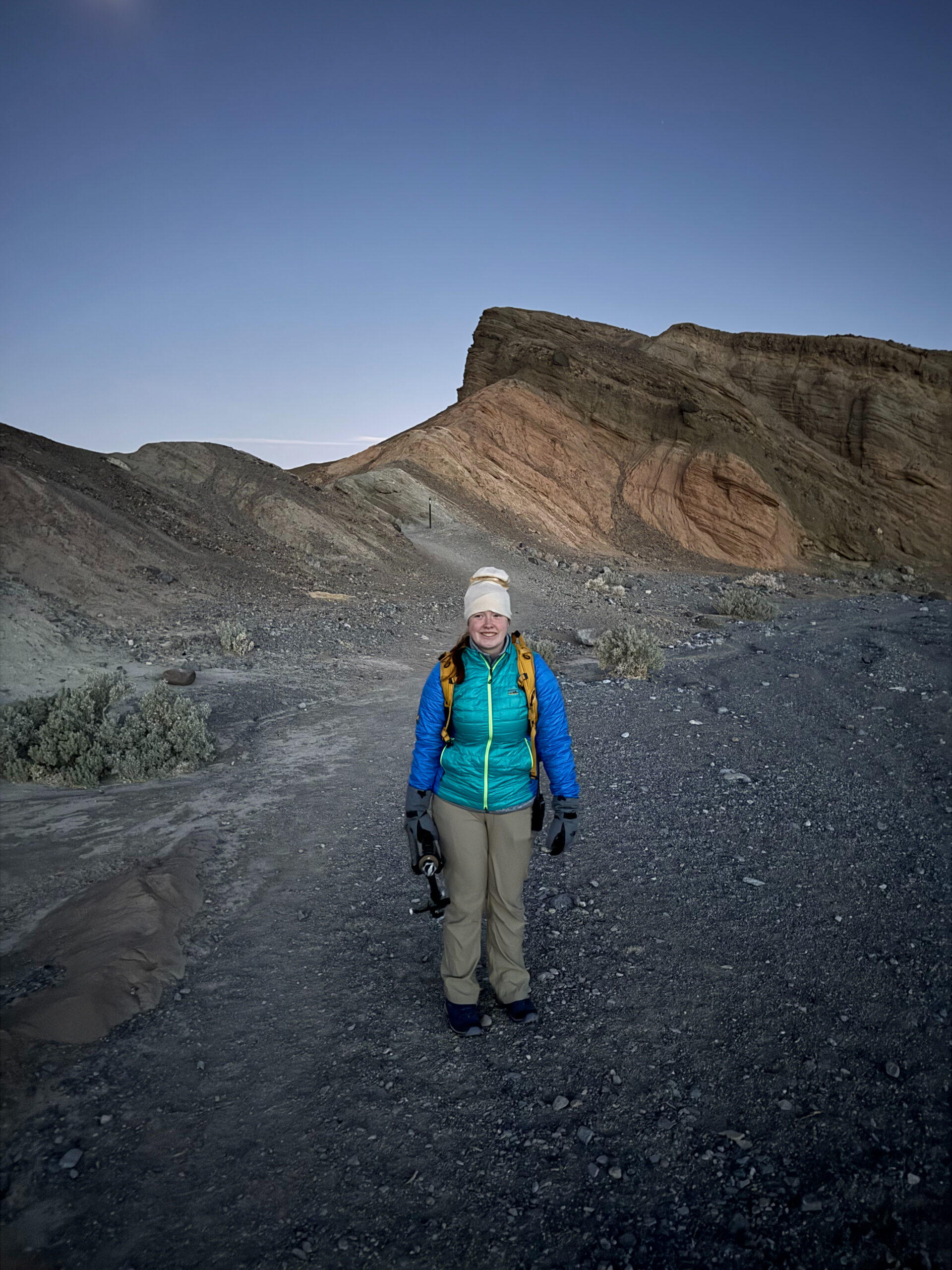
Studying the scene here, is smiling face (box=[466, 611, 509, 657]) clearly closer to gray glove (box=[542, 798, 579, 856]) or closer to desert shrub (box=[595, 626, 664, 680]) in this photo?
gray glove (box=[542, 798, 579, 856])

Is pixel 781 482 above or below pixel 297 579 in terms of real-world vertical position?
above

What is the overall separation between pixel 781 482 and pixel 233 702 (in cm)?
2930

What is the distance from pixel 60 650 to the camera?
31.5 feet

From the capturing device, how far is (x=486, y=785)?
307 cm

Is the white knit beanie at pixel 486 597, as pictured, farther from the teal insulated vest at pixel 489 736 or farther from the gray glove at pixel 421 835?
the gray glove at pixel 421 835

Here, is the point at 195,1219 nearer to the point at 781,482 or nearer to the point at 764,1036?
the point at 764,1036

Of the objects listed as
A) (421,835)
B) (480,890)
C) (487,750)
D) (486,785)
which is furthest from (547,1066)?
(487,750)

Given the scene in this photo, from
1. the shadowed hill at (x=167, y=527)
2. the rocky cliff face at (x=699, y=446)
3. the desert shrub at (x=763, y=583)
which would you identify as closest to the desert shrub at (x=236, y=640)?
the shadowed hill at (x=167, y=527)

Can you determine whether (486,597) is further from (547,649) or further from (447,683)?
(547,649)

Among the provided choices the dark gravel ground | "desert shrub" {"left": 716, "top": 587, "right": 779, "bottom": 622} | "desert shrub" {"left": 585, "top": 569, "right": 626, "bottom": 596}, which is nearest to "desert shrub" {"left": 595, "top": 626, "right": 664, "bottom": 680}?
the dark gravel ground

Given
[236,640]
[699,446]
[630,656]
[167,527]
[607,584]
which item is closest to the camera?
[630,656]

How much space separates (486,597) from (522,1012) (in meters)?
1.86

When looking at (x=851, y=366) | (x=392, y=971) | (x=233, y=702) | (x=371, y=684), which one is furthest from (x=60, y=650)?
(x=851, y=366)

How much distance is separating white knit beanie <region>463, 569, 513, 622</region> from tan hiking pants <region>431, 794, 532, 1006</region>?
0.86 metres
